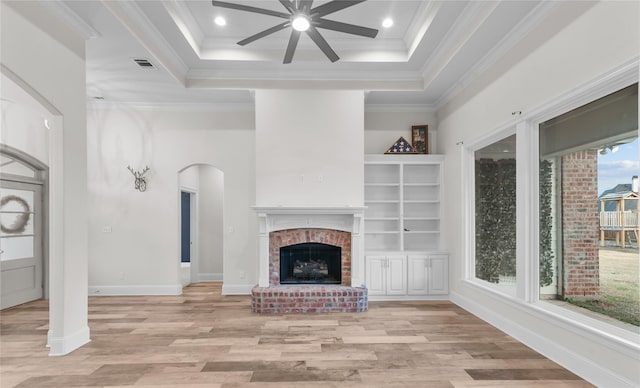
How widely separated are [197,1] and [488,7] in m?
3.04

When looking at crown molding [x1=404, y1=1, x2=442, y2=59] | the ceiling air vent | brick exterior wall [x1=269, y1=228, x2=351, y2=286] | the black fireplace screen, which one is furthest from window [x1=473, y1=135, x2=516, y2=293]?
the ceiling air vent

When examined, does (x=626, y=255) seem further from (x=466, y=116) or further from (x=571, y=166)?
(x=466, y=116)

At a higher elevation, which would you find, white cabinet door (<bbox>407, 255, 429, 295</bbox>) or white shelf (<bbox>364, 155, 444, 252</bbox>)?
white shelf (<bbox>364, 155, 444, 252</bbox>)

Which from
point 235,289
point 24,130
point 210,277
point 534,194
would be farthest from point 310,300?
point 24,130

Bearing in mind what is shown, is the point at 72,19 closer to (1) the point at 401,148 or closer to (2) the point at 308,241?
(2) the point at 308,241

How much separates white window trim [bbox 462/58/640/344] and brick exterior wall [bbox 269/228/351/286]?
1.80 meters

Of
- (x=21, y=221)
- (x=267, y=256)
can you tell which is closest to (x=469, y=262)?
(x=267, y=256)

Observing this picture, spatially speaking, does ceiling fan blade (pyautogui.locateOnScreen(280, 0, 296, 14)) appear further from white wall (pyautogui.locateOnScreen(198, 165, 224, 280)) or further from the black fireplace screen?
white wall (pyautogui.locateOnScreen(198, 165, 224, 280))

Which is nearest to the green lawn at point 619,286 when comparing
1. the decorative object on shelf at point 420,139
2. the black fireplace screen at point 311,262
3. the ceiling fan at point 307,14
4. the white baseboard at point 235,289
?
the ceiling fan at point 307,14

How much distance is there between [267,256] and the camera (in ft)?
17.2

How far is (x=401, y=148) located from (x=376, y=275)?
2130 millimetres

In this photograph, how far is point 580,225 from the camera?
3158mm

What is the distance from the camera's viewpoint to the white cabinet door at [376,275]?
5.56 meters

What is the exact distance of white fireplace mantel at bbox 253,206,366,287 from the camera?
5.20 m
